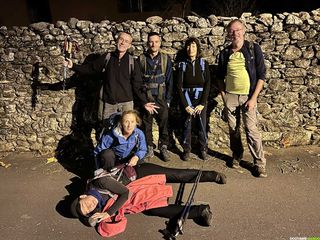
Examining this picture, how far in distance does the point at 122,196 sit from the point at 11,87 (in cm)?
316

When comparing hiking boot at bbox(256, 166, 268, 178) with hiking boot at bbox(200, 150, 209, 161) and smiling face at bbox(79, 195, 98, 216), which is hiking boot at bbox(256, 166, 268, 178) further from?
smiling face at bbox(79, 195, 98, 216)

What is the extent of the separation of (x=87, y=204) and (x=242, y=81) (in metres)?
2.74

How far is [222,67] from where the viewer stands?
494 cm

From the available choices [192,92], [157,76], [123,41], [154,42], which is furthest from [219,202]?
[123,41]

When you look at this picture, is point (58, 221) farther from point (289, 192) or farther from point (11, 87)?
point (289, 192)

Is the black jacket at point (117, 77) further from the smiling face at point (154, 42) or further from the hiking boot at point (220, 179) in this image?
the hiking boot at point (220, 179)

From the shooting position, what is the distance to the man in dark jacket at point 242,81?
185 inches

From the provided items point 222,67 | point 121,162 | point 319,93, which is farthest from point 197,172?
point 319,93

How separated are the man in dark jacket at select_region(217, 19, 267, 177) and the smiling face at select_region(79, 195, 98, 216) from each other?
2.37 metres

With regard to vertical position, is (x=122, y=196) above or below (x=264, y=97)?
below

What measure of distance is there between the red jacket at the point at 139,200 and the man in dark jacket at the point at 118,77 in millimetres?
1198

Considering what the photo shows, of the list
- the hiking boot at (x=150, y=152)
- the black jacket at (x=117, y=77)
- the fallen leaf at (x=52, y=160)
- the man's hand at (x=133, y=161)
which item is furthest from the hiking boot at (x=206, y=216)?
the fallen leaf at (x=52, y=160)

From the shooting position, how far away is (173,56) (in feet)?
18.1

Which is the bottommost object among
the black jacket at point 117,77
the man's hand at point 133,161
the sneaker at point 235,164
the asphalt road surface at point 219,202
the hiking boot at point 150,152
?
the asphalt road surface at point 219,202
